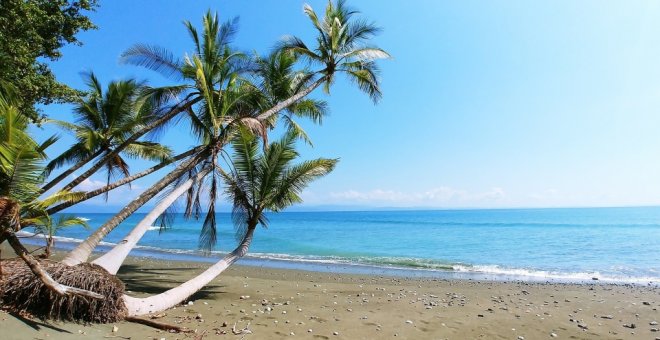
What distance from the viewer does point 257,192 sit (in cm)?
1182

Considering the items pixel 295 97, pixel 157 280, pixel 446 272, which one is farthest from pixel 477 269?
pixel 157 280

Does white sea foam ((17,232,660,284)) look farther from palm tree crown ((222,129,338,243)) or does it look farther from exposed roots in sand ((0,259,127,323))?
exposed roots in sand ((0,259,127,323))

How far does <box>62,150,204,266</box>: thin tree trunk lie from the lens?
24.7 ft

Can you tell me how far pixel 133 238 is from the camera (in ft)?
27.7

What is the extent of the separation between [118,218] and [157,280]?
14.6 ft

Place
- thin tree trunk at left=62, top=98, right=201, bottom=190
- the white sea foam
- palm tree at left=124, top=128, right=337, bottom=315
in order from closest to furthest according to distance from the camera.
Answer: thin tree trunk at left=62, top=98, right=201, bottom=190, palm tree at left=124, top=128, right=337, bottom=315, the white sea foam

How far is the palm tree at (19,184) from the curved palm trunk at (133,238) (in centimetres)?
162

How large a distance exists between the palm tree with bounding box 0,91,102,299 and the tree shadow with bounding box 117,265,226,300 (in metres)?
4.49

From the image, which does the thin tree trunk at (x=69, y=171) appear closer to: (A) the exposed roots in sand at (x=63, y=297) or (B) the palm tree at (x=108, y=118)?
(B) the palm tree at (x=108, y=118)

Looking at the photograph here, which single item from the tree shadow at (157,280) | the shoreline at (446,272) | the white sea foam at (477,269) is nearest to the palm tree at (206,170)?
the tree shadow at (157,280)

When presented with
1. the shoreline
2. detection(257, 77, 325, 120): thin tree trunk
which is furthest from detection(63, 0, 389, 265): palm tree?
the shoreline

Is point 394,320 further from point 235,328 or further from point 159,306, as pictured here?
point 159,306

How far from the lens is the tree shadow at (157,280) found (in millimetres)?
10445

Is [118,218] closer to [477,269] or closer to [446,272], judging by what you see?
[446,272]
